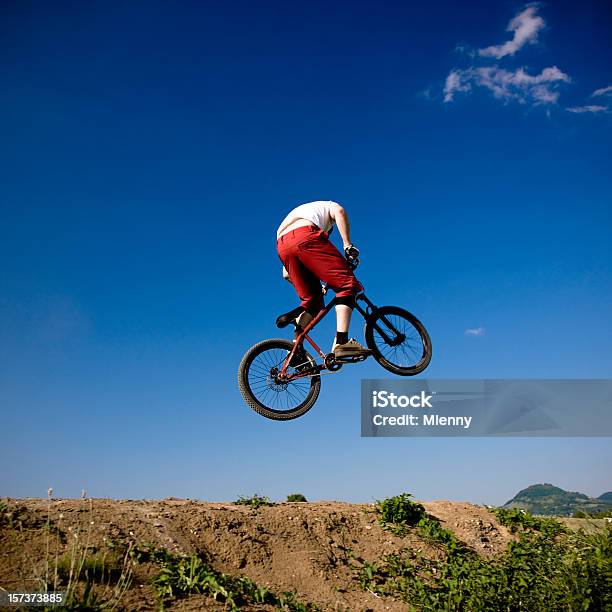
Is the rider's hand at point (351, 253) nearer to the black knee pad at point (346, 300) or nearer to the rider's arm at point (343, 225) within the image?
the rider's arm at point (343, 225)

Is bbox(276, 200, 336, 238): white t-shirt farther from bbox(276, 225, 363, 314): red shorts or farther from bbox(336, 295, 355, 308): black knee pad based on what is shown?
bbox(336, 295, 355, 308): black knee pad

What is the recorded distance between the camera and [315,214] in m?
7.85

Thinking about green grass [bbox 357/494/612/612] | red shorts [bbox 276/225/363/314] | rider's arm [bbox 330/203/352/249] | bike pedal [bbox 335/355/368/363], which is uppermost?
rider's arm [bbox 330/203/352/249]

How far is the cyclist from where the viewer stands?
7.75 m

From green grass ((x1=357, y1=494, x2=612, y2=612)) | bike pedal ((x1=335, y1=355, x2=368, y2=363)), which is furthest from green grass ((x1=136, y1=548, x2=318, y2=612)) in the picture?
bike pedal ((x1=335, y1=355, x2=368, y2=363))

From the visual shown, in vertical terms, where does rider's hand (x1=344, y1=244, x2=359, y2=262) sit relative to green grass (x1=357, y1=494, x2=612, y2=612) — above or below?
above

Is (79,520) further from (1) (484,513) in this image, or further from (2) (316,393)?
(1) (484,513)

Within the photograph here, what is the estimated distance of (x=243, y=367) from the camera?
816 centimetres

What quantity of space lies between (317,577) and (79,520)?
2.90 meters

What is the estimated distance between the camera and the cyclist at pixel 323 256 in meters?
7.75

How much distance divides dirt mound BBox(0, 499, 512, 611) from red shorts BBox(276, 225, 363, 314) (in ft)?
10.7

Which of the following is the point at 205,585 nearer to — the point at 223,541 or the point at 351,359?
the point at 223,541

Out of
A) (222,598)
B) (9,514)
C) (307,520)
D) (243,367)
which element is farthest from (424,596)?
(9,514)

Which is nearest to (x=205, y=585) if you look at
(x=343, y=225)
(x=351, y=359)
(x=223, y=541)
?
(x=223, y=541)
